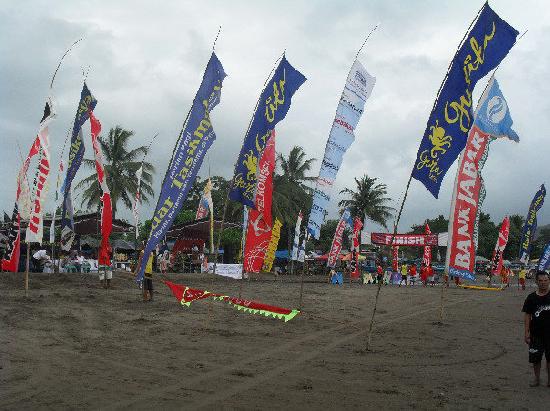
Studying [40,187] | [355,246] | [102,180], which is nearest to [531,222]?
[355,246]

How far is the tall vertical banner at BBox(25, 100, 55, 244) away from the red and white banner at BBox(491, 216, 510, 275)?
25.4 metres

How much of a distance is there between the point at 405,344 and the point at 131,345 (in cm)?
510

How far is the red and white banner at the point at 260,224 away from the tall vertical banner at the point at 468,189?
5.21 metres

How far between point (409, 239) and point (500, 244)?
775 cm

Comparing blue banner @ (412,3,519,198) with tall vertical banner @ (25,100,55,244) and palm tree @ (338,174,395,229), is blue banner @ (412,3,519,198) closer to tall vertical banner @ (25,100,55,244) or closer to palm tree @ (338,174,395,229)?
tall vertical banner @ (25,100,55,244)

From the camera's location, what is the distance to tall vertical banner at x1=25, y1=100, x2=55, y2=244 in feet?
49.4

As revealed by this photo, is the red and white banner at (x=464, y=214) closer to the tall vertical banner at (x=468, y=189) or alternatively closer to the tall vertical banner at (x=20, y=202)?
the tall vertical banner at (x=468, y=189)

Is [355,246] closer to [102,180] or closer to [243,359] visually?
[102,180]

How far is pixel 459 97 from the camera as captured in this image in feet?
35.1

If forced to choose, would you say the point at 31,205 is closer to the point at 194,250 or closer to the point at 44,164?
the point at 44,164

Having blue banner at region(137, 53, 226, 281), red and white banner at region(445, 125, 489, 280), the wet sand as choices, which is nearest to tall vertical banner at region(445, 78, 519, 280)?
red and white banner at region(445, 125, 489, 280)

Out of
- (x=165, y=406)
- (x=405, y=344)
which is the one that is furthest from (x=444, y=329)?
(x=165, y=406)

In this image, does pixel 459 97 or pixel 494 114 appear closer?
pixel 459 97

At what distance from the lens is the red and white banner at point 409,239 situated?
3875cm
